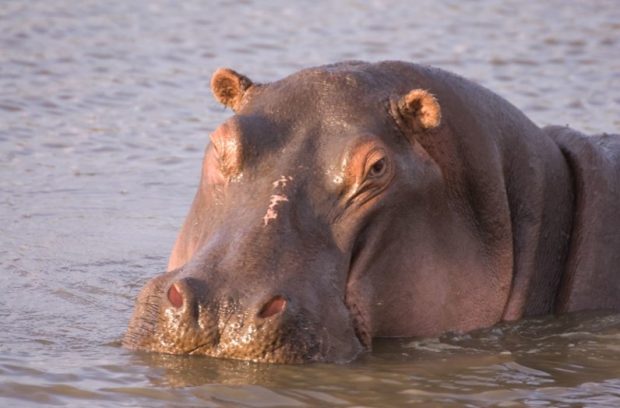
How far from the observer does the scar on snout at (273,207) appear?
263 inches

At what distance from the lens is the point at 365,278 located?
6914 mm

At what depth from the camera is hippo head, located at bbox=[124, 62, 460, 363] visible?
20.9ft

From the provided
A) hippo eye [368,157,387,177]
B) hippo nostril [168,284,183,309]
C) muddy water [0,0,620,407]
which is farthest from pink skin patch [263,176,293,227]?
muddy water [0,0,620,407]

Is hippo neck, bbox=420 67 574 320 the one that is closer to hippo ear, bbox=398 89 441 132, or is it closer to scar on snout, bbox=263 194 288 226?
hippo ear, bbox=398 89 441 132

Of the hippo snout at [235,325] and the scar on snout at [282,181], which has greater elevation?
the scar on snout at [282,181]

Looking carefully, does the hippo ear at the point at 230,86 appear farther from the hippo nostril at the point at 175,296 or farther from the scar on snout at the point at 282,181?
the hippo nostril at the point at 175,296

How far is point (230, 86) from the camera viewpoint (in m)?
7.68

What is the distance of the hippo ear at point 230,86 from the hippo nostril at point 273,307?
159 cm

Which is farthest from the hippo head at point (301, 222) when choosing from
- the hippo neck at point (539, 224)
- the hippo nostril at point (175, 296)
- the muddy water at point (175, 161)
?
the hippo neck at point (539, 224)

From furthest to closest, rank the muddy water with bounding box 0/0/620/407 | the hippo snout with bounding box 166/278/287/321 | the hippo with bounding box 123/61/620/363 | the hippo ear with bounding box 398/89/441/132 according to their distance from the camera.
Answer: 1. the hippo ear with bounding box 398/89/441/132
2. the muddy water with bounding box 0/0/620/407
3. the hippo with bounding box 123/61/620/363
4. the hippo snout with bounding box 166/278/287/321

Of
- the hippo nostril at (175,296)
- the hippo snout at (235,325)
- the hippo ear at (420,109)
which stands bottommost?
the hippo snout at (235,325)

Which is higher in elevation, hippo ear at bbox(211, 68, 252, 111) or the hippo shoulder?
hippo ear at bbox(211, 68, 252, 111)

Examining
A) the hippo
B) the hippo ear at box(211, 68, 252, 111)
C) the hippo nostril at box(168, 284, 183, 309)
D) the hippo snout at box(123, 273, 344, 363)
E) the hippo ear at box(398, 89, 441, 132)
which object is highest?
the hippo ear at box(211, 68, 252, 111)

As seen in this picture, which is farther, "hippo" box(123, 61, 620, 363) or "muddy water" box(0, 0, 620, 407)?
"muddy water" box(0, 0, 620, 407)
